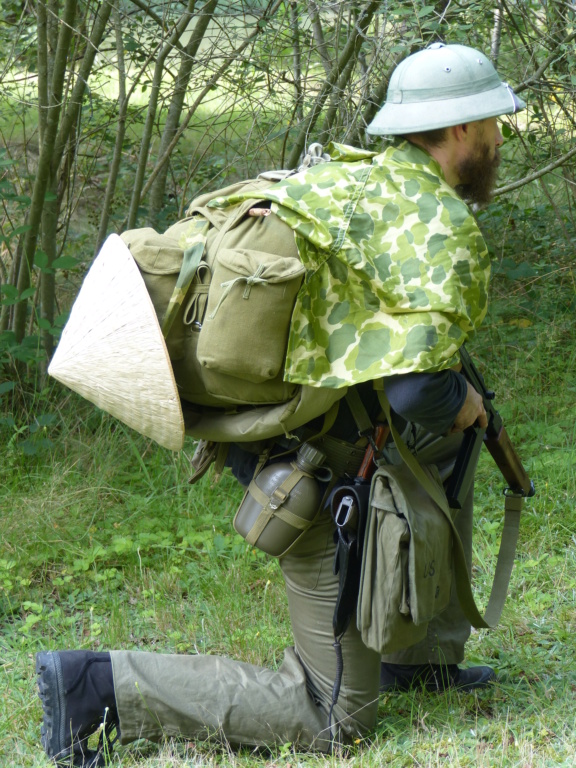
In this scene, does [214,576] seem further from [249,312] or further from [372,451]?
[249,312]

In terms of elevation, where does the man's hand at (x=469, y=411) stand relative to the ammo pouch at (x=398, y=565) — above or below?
above

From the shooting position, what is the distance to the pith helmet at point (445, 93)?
2.23 meters

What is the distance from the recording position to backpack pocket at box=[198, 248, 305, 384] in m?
2.12

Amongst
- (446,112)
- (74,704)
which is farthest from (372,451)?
(74,704)

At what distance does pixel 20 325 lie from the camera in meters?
4.63

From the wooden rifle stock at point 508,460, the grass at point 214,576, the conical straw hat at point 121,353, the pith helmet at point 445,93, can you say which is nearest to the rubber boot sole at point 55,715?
the grass at point 214,576

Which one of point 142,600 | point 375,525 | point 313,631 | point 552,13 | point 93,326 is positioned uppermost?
point 552,13

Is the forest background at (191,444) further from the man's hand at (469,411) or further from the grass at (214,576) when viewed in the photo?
the man's hand at (469,411)

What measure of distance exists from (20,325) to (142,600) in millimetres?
1825

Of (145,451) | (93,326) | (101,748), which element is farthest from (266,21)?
(101,748)

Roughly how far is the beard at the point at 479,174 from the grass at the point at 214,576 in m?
1.53

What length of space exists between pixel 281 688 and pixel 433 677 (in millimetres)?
614

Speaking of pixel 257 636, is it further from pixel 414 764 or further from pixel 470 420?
pixel 470 420

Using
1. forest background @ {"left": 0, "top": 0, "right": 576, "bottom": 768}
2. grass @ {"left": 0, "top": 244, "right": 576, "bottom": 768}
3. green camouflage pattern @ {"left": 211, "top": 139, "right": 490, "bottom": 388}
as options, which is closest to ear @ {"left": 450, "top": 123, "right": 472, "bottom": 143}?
green camouflage pattern @ {"left": 211, "top": 139, "right": 490, "bottom": 388}
